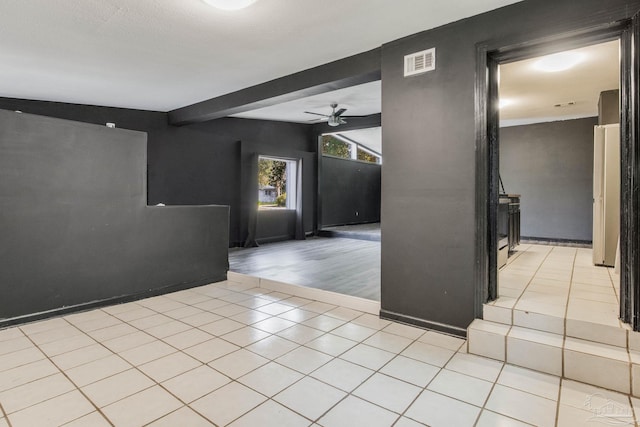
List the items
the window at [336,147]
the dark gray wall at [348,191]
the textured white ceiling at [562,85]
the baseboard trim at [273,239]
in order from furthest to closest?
the window at [336,147]
the dark gray wall at [348,191]
the baseboard trim at [273,239]
the textured white ceiling at [562,85]

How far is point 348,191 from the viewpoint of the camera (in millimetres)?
11258

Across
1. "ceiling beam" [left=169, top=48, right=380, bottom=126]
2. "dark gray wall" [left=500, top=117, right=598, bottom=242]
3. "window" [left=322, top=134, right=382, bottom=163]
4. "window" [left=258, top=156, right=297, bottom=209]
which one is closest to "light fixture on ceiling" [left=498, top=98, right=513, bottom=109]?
"dark gray wall" [left=500, top=117, right=598, bottom=242]

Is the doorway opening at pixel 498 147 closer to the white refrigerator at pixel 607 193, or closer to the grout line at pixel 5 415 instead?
the white refrigerator at pixel 607 193

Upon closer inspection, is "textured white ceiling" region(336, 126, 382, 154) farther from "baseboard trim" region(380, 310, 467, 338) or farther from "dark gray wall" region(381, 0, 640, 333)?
"baseboard trim" region(380, 310, 467, 338)

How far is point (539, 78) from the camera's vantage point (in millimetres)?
4602

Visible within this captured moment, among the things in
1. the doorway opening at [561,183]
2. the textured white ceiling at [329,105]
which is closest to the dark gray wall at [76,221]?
the textured white ceiling at [329,105]

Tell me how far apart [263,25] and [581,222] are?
7.02 m

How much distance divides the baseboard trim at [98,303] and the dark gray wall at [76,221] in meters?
0.03

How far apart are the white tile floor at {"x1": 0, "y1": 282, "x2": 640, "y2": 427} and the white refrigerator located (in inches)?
117

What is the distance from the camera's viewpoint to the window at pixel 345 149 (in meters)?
10.9

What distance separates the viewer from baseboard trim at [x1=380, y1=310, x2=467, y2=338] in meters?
2.88

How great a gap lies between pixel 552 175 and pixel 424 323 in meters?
5.80

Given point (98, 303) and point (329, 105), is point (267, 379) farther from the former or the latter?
point (329, 105)

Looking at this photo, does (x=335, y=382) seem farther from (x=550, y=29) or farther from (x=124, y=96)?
(x=124, y=96)
